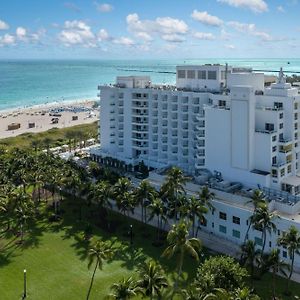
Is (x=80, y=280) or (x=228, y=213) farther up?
(x=228, y=213)

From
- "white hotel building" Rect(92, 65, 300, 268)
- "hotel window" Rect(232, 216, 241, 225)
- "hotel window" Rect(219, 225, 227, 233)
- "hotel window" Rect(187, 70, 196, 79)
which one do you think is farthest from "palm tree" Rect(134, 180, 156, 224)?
"hotel window" Rect(187, 70, 196, 79)

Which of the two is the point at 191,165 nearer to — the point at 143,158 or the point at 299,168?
the point at 143,158

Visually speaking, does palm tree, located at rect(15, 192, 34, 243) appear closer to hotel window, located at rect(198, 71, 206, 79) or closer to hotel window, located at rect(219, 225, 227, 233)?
hotel window, located at rect(219, 225, 227, 233)

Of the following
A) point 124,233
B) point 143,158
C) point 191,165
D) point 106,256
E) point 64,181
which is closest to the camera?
point 106,256

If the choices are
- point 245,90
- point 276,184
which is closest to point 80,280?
point 276,184

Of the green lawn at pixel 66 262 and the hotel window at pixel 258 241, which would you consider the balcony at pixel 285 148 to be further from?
the green lawn at pixel 66 262

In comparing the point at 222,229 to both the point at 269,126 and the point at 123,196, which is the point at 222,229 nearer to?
the point at 123,196

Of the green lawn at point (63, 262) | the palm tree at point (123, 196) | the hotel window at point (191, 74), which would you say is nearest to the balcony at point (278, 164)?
the green lawn at point (63, 262)
